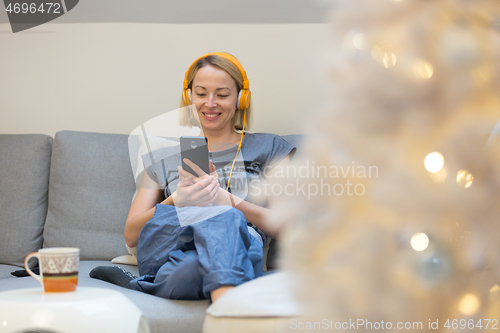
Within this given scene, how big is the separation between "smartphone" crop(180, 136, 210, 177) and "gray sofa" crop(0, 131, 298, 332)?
18.1 inches

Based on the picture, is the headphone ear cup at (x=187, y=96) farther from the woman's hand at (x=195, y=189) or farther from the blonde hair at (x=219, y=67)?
the woman's hand at (x=195, y=189)

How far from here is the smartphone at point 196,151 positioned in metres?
1.18

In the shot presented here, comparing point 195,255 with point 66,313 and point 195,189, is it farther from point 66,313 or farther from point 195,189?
point 66,313

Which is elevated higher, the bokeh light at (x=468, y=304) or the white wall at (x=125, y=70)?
the white wall at (x=125, y=70)

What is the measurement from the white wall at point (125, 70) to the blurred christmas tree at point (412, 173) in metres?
1.39

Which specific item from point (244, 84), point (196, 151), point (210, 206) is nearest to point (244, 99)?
point (244, 84)

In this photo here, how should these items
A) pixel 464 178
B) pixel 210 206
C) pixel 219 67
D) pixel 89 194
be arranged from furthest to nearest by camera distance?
pixel 89 194 < pixel 219 67 < pixel 210 206 < pixel 464 178

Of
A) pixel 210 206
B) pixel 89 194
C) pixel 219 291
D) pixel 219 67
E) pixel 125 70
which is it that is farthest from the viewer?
pixel 125 70

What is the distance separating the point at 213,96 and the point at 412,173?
1.11 metres

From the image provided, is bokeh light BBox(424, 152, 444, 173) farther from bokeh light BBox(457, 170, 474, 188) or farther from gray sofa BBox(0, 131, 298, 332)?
gray sofa BBox(0, 131, 298, 332)

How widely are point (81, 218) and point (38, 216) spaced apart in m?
0.18

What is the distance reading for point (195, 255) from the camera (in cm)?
96

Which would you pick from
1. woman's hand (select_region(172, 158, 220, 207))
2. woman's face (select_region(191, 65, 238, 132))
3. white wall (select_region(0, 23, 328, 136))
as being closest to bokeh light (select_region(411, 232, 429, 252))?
woman's hand (select_region(172, 158, 220, 207))

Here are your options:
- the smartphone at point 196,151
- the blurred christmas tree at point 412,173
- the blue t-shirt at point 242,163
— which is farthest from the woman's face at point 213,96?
the blurred christmas tree at point 412,173
